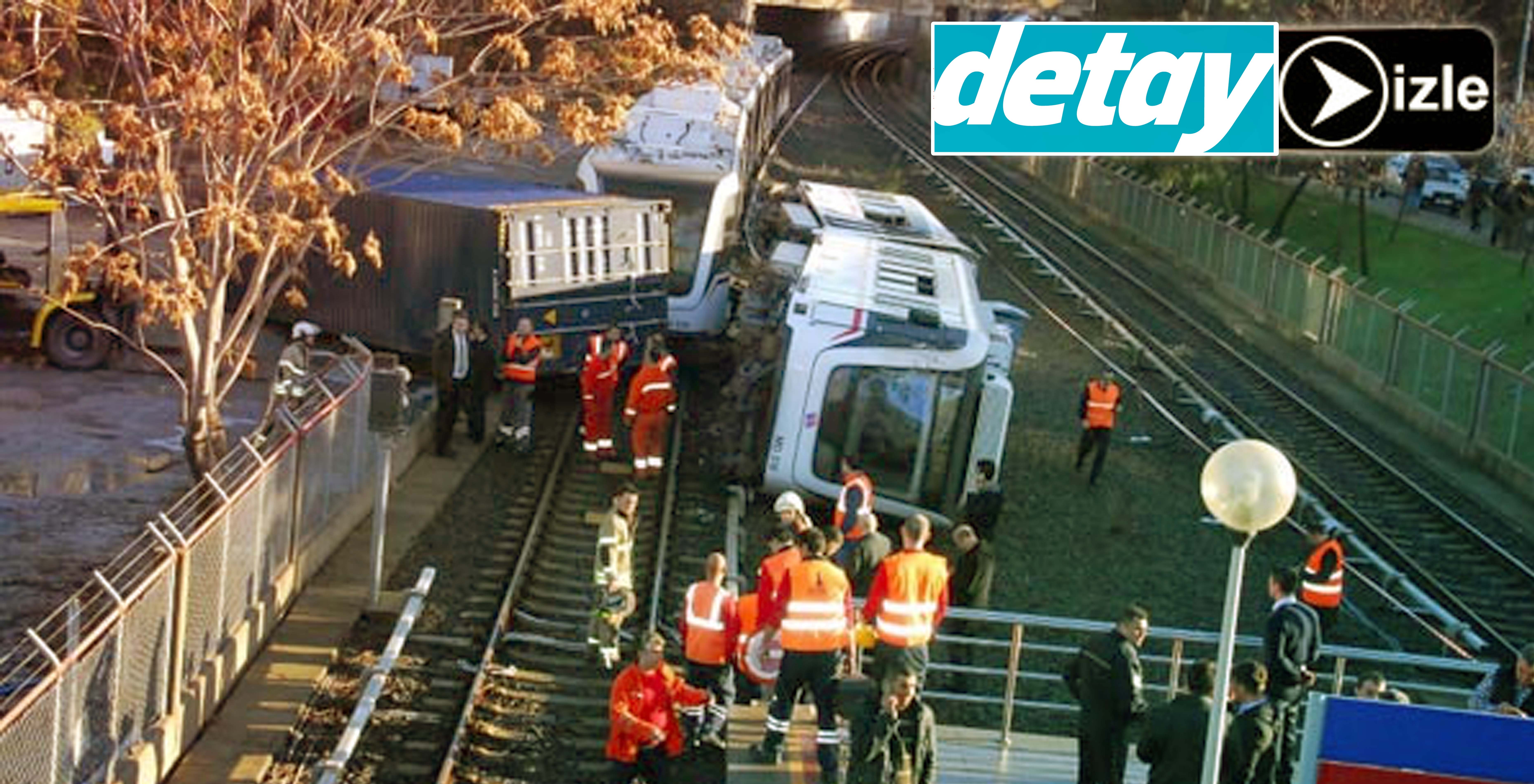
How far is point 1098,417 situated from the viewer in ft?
82.6

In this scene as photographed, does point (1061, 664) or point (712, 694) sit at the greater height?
point (712, 694)

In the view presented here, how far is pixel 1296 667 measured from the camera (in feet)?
45.2

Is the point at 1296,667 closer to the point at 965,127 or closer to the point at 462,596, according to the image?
the point at 965,127

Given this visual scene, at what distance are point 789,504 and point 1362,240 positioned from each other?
34.7 metres

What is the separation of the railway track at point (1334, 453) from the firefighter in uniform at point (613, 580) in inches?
313

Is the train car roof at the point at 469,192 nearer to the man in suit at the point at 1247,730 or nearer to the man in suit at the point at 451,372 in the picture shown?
the man in suit at the point at 451,372

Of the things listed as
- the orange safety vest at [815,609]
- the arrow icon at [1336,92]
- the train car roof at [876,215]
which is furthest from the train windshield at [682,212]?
the arrow icon at [1336,92]

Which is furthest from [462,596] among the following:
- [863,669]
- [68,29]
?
[68,29]

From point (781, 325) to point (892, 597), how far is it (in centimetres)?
947

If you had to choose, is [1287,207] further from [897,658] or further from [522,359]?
[897,658]

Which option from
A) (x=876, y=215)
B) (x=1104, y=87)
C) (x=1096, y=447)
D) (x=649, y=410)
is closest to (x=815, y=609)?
(x=1104, y=87)

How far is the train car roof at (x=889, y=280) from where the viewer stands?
73.8 feet

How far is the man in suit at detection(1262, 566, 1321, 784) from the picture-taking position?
13.2 meters

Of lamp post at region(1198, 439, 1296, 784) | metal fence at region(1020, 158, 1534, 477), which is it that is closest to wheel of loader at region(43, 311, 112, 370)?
metal fence at region(1020, 158, 1534, 477)
